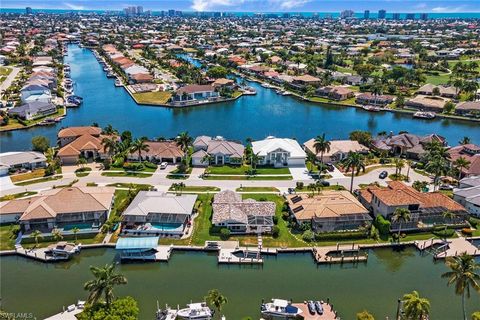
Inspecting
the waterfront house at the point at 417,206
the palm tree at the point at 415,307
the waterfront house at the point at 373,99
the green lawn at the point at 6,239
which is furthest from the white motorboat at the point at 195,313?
the waterfront house at the point at 373,99

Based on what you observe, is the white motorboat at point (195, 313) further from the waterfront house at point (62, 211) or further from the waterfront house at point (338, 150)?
the waterfront house at point (338, 150)

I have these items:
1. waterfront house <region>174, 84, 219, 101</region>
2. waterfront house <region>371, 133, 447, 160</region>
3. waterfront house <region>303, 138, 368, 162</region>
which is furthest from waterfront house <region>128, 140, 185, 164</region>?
waterfront house <region>174, 84, 219, 101</region>

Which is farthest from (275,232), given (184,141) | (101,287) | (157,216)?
(184,141)

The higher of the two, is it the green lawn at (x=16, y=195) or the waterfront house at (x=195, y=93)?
the waterfront house at (x=195, y=93)

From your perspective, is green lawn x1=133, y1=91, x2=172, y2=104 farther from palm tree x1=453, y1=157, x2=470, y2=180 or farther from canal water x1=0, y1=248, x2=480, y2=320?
palm tree x1=453, y1=157, x2=470, y2=180

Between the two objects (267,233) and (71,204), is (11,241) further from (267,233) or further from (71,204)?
(267,233)

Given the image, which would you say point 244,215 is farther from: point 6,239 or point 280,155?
point 6,239

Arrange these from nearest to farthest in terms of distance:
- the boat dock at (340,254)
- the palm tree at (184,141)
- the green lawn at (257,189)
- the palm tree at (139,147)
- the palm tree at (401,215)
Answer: the boat dock at (340,254) → the palm tree at (401,215) → the green lawn at (257,189) → the palm tree at (139,147) → the palm tree at (184,141)
